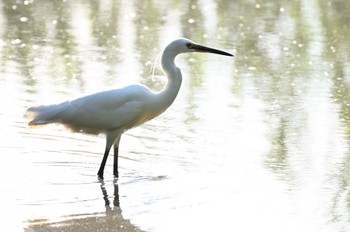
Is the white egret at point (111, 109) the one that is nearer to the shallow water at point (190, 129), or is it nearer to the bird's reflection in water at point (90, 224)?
the shallow water at point (190, 129)

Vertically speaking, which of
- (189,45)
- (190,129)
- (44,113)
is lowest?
(190,129)

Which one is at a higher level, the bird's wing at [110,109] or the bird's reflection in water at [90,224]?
the bird's wing at [110,109]

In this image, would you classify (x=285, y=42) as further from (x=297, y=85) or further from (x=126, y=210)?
(x=126, y=210)

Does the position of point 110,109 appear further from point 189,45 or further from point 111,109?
point 189,45

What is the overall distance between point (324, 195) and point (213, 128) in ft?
7.38

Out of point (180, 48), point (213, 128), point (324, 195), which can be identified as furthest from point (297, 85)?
point (324, 195)

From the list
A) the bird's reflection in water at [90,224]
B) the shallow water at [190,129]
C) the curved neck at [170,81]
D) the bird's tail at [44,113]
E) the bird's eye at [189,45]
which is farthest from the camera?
the bird's eye at [189,45]

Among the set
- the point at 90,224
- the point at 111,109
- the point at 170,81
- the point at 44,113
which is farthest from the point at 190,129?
the point at 90,224

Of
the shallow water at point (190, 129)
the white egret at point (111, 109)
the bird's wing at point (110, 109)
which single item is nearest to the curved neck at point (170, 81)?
the white egret at point (111, 109)

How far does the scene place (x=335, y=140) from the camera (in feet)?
30.7

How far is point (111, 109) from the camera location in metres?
8.31

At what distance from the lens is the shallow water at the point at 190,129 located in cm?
722

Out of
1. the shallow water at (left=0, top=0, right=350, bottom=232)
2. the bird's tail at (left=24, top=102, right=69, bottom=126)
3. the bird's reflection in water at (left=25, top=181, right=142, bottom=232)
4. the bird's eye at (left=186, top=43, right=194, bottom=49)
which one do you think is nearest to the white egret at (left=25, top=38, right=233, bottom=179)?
the bird's tail at (left=24, top=102, right=69, bottom=126)

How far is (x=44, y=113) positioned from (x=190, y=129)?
1851 mm
